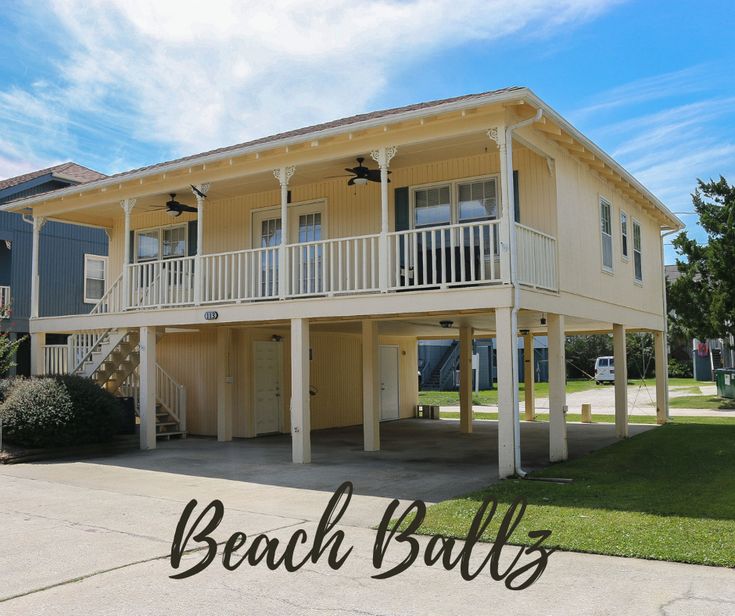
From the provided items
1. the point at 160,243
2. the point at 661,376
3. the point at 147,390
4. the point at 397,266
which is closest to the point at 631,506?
the point at 397,266

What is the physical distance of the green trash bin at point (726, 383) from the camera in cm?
2736

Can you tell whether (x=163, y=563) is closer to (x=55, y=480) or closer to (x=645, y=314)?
(x=55, y=480)

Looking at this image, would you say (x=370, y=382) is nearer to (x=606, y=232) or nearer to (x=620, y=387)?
(x=620, y=387)

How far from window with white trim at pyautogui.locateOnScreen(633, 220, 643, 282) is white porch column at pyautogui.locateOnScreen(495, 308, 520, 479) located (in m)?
8.45

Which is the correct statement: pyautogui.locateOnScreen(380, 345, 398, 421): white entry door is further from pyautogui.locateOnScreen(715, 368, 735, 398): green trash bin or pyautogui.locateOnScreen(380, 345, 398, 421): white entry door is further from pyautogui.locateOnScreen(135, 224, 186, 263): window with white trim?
pyautogui.locateOnScreen(715, 368, 735, 398): green trash bin

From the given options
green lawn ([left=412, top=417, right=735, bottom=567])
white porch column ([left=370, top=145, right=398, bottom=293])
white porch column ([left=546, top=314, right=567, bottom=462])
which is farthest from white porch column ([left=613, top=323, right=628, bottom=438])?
white porch column ([left=370, top=145, right=398, bottom=293])

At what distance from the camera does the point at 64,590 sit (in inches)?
226

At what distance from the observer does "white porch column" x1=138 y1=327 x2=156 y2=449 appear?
1523 cm

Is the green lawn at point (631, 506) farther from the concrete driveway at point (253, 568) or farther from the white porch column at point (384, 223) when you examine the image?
the white porch column at point (384, 223)

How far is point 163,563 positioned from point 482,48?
998cm

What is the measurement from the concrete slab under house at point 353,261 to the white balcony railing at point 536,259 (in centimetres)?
5

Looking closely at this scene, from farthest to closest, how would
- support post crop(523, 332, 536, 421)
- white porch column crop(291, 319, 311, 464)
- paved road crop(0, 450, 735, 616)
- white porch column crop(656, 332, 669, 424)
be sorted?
support post crop(523, 332, 536, 421), white porch column crop(656, 332, 669, 424), white porch column crop(291, 319, 311, 464), paved road crop(0, 450, 735, 616)

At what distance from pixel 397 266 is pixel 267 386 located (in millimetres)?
7673

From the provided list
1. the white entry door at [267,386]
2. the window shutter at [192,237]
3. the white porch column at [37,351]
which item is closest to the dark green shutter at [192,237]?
the window shutter at [192,237]
